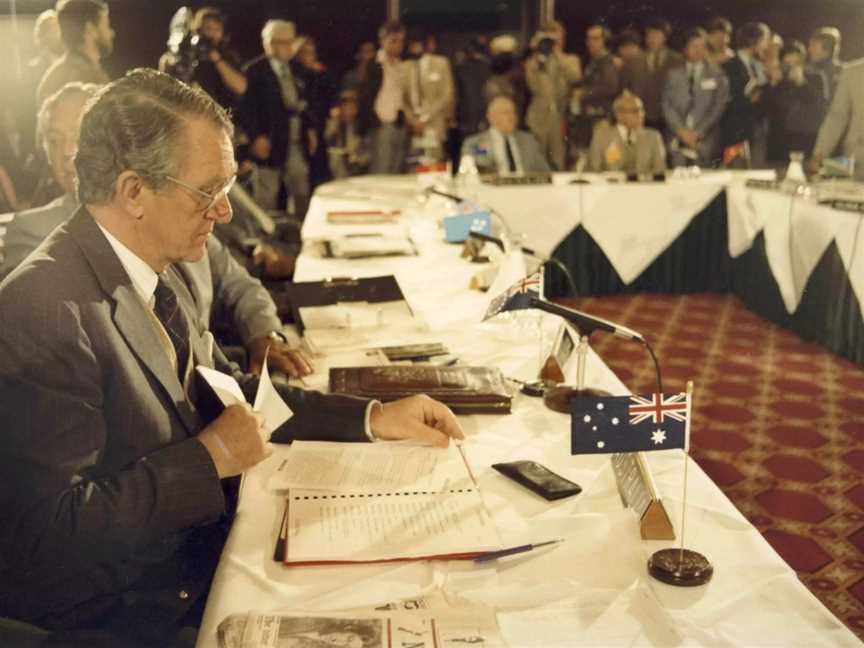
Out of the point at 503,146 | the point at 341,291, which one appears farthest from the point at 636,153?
the point at 341,291

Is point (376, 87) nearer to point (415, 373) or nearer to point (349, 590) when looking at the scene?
point (415, 373)

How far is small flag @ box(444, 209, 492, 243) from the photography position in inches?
140

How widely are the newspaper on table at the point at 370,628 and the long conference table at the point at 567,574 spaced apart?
0.03m

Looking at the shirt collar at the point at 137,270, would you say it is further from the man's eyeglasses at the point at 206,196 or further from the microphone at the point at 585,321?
the microphone at the point at 585,321

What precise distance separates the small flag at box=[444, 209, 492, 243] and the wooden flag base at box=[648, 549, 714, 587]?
2.40 m

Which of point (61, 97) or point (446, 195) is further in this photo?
point (446, 195)

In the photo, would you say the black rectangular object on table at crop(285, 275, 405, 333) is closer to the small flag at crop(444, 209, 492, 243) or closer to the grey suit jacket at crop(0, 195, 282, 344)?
the grey suit jacket at crop(0, 195, 282, 344)

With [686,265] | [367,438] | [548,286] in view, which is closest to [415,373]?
[367,438]

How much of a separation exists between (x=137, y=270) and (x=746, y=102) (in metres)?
6.22

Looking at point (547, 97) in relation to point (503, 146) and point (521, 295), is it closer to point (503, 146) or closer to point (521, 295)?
point (503, 146)

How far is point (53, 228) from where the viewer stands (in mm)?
2494

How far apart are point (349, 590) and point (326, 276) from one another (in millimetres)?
1984

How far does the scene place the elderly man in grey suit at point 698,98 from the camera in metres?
6.57

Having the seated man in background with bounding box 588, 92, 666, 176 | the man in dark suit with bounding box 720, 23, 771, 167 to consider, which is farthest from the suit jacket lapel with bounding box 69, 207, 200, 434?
the man in dark suit with bounding box 720, 23, 771, 167
